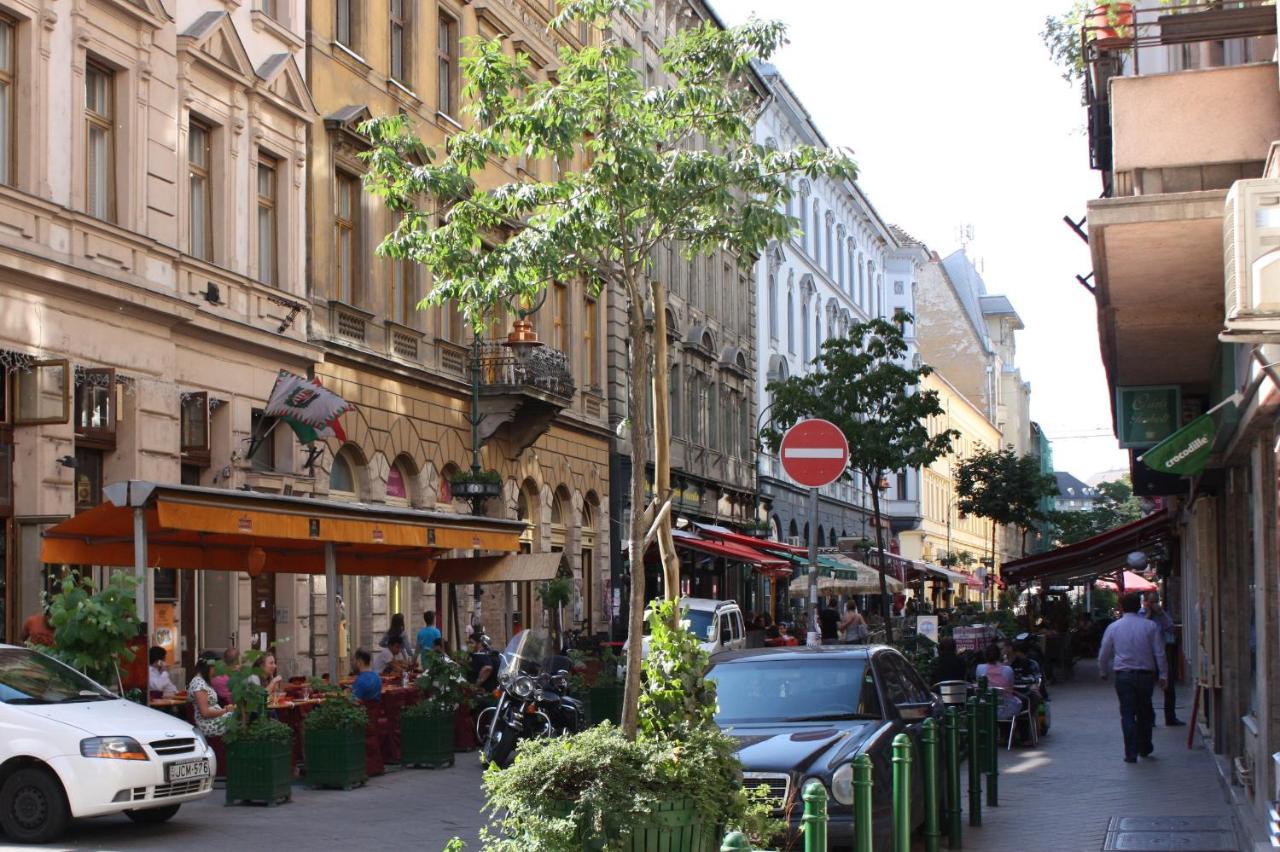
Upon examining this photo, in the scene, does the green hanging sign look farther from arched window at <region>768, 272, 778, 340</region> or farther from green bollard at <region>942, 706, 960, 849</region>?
arched window at <region>768, 272, 778, 340</region>

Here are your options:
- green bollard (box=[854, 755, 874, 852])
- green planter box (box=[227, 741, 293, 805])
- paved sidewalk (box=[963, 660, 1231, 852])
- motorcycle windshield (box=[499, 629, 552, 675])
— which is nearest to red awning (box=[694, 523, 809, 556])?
paved sidewalk (box=[963, 660, 1231, 852])

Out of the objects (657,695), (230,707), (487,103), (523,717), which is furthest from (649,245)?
(230,707)

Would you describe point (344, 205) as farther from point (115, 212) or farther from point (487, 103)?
point (487, 103)

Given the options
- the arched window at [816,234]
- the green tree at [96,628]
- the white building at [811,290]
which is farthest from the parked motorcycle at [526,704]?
the arched window at [816,234]

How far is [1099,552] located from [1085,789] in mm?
18429

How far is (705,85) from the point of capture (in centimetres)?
1330

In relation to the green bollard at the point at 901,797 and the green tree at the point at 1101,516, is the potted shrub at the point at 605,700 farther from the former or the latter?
the green tree at the point at 1101,516

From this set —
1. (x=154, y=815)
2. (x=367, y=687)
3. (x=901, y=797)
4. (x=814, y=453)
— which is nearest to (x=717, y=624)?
(x=367, y=687)

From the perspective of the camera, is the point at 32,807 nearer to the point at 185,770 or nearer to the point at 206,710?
the point at 185,770

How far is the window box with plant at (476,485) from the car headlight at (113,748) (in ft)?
55.0

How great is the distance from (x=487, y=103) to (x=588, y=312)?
27376mm

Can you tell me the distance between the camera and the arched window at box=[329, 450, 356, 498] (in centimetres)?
2748

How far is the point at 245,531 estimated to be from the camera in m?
15.9

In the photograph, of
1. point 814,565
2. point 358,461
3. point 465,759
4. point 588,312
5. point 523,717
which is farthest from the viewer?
point 588,312
